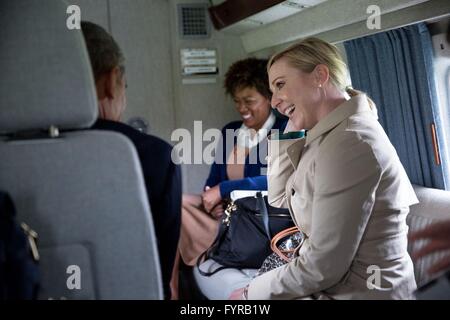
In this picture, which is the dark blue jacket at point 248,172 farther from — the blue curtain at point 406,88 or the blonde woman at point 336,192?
the blue curtain at point 406,88

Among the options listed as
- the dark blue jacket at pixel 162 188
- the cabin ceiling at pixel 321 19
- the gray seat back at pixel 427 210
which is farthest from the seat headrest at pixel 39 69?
the gray seat back at pixel 427 210

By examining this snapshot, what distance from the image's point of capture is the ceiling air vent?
1.56m

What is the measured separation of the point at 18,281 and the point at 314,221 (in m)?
0.72

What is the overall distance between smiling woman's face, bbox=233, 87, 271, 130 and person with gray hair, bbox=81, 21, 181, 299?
0.72 m

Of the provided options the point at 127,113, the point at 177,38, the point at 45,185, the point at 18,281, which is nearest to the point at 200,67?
the point at 177,38

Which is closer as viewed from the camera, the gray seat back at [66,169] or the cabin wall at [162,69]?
the gray seat back at [66,169]

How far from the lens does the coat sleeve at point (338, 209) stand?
1.13 meters

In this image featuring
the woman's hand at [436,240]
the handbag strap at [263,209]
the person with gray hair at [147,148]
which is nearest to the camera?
the person with gray hair at [147,148]

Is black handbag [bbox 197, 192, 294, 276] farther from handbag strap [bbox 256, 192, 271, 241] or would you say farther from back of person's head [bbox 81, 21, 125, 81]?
back of person's head [bbox 81, 21, 125, 81]

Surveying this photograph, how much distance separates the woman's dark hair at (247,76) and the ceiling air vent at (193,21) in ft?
0.58

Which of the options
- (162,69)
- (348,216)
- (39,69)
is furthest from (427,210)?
(39,69)

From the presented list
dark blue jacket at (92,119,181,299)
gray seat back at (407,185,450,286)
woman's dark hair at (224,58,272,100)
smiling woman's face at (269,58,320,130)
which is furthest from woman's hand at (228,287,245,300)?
woman's dark hair at (224,58,272,100)

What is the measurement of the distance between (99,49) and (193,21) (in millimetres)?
673

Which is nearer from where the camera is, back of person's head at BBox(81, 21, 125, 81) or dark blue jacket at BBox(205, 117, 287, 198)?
back of person's head at BBox(81, 21, 125, 81)
